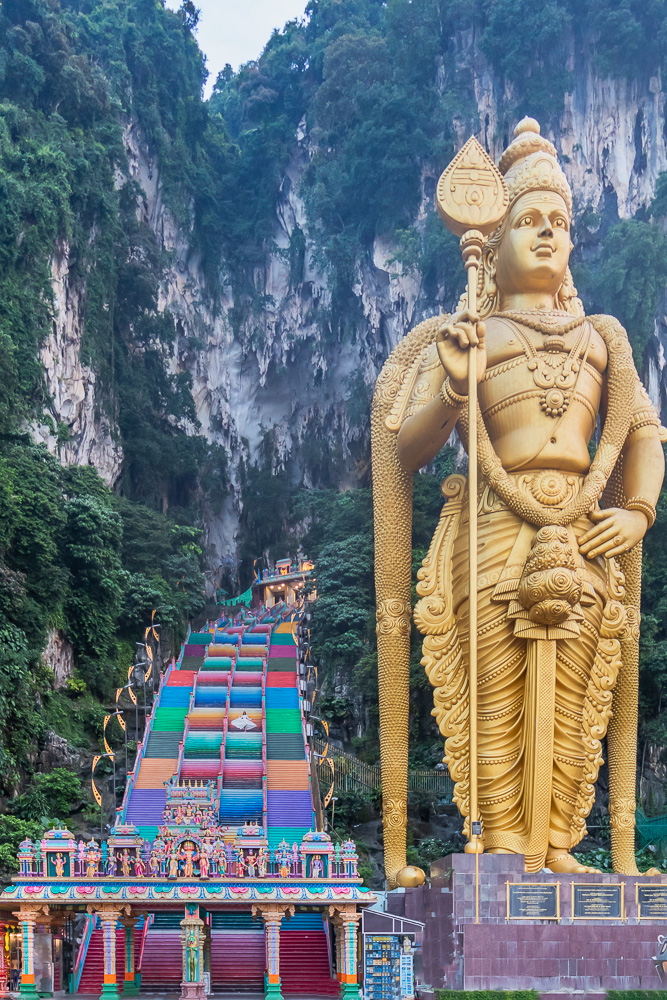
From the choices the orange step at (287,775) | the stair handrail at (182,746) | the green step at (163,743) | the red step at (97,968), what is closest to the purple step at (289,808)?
the orange step at (287,775)

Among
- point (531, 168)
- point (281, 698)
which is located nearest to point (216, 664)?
point (281, 698)

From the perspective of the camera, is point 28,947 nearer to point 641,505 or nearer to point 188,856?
point 188,856

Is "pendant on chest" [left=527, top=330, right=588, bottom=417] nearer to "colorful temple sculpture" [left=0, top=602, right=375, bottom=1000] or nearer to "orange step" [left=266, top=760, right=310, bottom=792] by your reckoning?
"colorful temple sculpture" [left=0, top=602, right=375, bottom=1000]

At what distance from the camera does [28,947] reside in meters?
10.1

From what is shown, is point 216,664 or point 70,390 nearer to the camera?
point 216,664

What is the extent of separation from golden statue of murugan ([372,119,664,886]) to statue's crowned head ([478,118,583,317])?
0.02 meters

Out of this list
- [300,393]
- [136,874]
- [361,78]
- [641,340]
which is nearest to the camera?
[136,874]

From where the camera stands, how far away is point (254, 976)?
462 inches

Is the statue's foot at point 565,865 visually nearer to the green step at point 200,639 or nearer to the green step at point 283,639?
the green step at point 283,639

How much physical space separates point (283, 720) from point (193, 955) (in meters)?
7.96

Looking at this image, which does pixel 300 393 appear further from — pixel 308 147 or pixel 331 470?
pixel 308 147

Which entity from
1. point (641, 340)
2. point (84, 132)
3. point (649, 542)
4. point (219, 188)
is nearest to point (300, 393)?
point (219, 188)

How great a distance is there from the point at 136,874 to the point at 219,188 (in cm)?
2919

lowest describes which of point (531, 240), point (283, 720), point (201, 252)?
point (283, 720)
